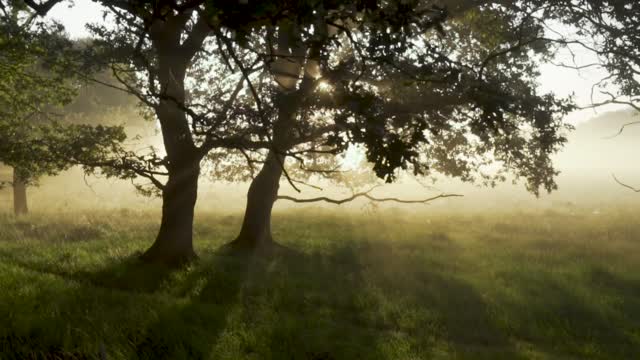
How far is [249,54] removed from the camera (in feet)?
62.8

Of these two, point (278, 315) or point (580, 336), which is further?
point (580, 336)

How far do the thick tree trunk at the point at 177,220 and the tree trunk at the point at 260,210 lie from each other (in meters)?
2.94

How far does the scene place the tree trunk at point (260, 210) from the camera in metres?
17.7

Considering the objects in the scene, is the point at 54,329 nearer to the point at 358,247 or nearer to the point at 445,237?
the point at 358,247

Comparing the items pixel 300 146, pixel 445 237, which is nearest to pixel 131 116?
pixel 300 146

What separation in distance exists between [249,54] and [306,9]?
48.5ft

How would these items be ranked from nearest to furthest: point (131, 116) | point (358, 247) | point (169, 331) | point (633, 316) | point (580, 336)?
point (169, 331) < point (580, 336) < point (633, 316) < point (358, 247) < point (131, 116)

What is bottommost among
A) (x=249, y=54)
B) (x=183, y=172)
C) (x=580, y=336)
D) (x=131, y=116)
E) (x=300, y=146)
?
(x=580, y=336)

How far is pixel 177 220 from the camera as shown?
48.4 ft

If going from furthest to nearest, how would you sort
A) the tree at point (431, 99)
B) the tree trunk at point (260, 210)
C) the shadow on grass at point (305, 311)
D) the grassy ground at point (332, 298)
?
the tree trunk at point (260, 210)
the tree at point (431, 99)
the grassy ground at point (332, 298)
the shadow on grass at point (305, 311)

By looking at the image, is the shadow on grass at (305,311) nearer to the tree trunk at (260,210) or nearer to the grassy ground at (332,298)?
the grassy ground at (332,298)

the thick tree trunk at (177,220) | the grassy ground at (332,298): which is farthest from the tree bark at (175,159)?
the grassy ground at (332,298)

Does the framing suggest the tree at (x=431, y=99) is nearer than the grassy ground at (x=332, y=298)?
No

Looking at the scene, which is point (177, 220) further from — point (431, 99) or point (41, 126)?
point (431, 99)
